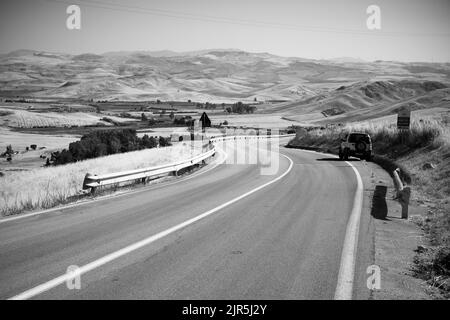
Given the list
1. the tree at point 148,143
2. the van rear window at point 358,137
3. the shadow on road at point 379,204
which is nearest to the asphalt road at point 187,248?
the shadow on road at point 379,204

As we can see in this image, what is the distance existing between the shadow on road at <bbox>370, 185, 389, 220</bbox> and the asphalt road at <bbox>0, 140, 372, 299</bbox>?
71 cm

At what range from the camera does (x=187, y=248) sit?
8070 mm

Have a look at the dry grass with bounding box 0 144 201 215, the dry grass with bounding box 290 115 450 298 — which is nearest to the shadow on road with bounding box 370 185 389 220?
the dry grass with bounding box 290 115 450 298

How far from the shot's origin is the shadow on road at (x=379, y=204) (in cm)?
1186

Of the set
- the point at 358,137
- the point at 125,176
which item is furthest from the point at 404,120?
the point at 125,176

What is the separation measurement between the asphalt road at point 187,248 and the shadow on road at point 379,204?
71 centimetres

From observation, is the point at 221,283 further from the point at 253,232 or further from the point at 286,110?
the point at 286,110

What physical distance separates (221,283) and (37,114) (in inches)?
4687

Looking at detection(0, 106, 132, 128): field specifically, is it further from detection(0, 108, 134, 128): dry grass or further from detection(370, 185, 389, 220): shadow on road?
detection(370, 185, 389, 220): shadow on road

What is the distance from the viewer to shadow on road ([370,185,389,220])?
1186 cm

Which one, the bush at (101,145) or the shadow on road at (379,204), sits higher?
the shadow on road at (379,204)

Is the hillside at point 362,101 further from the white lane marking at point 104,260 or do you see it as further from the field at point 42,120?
the white lane marking at point 104,260

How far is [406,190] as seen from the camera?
11.3 metres
